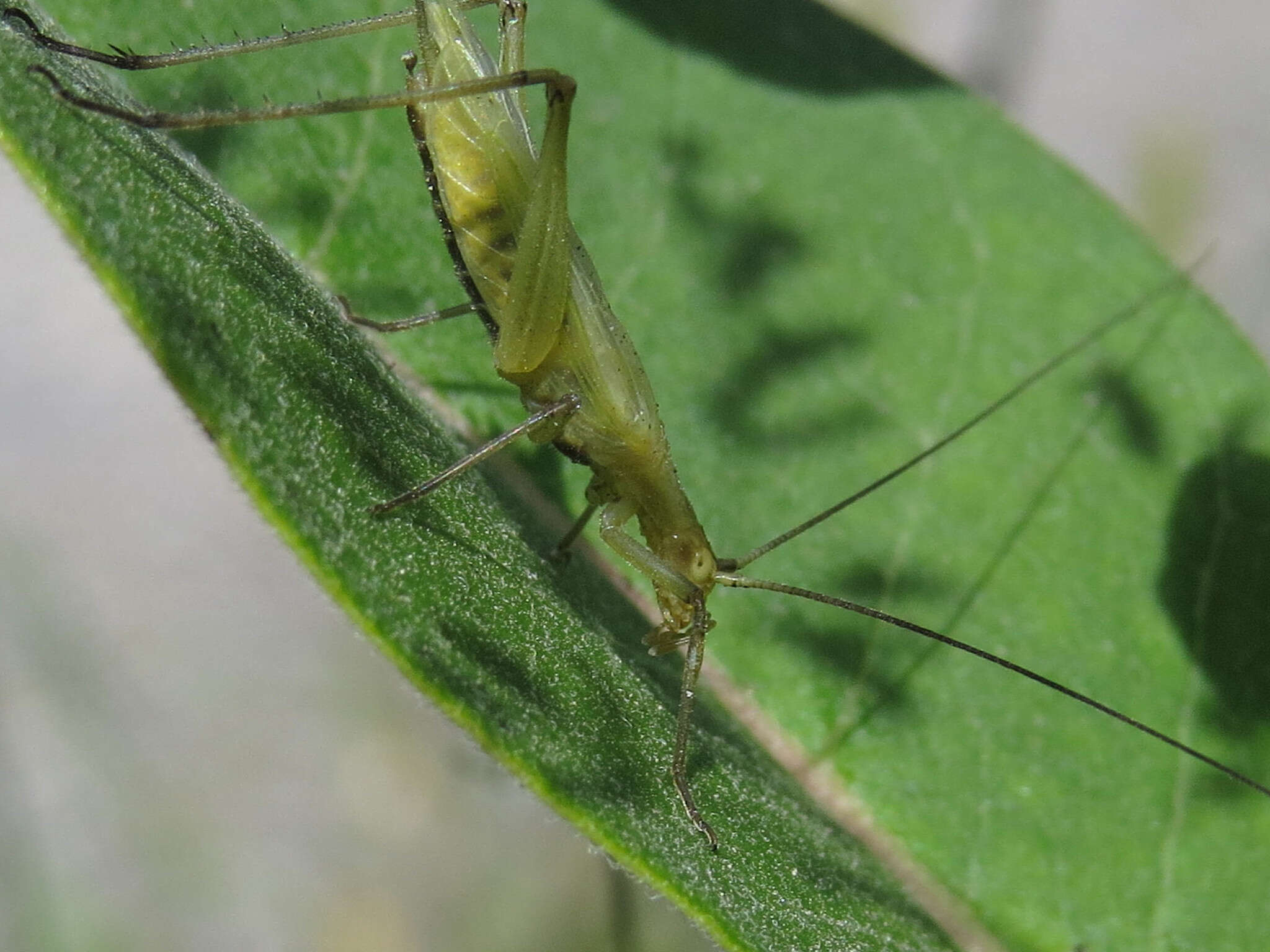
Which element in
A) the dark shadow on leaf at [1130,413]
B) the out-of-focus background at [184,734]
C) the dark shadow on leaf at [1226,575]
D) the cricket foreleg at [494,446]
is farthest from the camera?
the out-of-focus background at [184,734]

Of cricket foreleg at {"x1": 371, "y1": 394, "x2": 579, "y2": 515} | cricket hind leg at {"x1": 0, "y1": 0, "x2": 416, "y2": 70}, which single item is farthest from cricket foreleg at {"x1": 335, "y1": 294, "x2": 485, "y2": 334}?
cricket hind leg at {"x1": 0, "y1": 0, "x2": 416, "y2": 70}

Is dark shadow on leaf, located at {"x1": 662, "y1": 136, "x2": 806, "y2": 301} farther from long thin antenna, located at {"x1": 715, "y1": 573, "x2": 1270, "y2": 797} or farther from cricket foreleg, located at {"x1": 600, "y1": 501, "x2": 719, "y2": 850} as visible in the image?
long thin antenna, located at {"x1": 715, "y1": 573, "x2": 1270, "y2": 797}

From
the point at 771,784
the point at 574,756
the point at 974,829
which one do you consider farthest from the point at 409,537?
the point at 974,829

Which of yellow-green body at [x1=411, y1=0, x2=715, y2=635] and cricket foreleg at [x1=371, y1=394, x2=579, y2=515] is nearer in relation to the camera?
cricket foreleg at [x1=371, y1=394, x2=579, y2=515]

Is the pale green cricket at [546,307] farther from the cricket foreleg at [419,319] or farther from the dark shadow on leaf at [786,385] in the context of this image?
the dark shadow on leaf at [786,385]

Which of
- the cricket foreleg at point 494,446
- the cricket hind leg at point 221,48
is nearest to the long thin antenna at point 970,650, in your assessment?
the cricket foreleg at point 494,446

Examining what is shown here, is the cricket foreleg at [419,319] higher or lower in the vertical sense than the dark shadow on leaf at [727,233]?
lower

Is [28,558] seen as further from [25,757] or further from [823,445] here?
[823,445]
